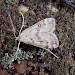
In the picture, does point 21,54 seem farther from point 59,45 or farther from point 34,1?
point 34,1

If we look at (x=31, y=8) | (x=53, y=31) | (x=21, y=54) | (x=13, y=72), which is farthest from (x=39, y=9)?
(x=13, y=72)

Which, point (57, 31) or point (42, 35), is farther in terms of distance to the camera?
point (57, 31)

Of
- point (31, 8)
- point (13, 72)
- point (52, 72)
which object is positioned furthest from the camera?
point (31, 8)

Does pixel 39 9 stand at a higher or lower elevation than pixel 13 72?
higher

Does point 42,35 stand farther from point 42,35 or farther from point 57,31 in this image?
point 57,31

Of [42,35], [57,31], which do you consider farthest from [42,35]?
[57,31]

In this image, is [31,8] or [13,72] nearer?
[13,72]
